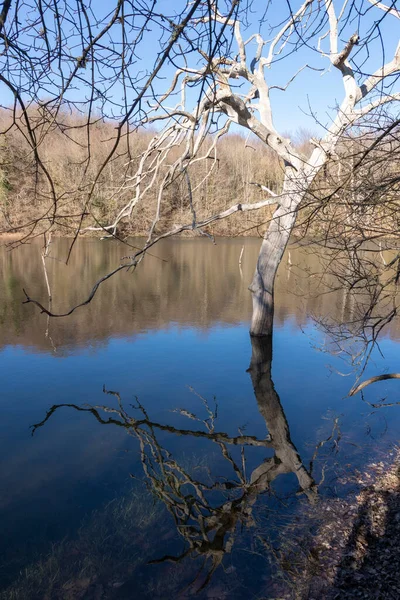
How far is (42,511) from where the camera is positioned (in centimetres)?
427

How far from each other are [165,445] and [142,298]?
28.9 feet

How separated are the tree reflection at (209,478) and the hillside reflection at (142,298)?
203 cm

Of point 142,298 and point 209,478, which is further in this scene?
point 142,298

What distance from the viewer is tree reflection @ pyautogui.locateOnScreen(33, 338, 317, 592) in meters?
3.78

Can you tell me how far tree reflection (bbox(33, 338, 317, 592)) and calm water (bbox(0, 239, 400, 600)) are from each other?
0.02 meters

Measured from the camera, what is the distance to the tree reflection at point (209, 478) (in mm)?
3781

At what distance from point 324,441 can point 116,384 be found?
10.7ft

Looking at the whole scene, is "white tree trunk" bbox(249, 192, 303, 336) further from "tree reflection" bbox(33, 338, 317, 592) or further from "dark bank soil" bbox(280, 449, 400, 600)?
"dark bank soil" bbox(280, 449, 400, 600)

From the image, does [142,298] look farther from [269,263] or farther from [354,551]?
[354,551]

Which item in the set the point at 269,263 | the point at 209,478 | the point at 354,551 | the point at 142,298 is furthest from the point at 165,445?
the point at 142,298

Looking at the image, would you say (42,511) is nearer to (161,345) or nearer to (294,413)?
(294,413)

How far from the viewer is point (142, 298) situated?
46.0ft

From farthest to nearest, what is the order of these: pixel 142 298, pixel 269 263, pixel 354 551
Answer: pixel 142 298
pixel 269 263
pixel 354 551

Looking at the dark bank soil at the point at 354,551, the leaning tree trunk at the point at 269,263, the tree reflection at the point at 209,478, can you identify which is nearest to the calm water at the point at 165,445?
the tree reflection at the point at 209,478
